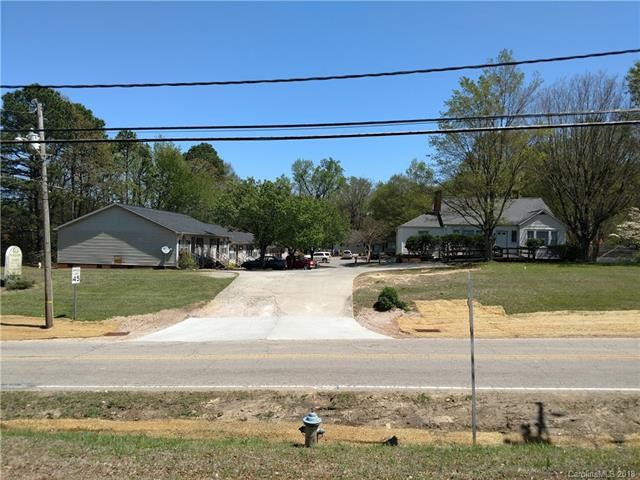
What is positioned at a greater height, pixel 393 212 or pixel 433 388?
pixel 393 212

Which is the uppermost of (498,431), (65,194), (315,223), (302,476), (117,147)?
(117,147)

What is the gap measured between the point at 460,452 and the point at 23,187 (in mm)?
59310

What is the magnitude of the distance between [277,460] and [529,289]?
22.7 meters

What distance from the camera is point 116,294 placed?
26859 millimetres

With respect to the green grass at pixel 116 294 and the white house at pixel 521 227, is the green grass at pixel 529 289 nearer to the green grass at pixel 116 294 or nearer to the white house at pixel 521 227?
the green grass at pixel 116 294

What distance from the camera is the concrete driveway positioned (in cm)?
1850

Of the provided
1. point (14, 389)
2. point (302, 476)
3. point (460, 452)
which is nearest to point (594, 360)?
point (460, 452)

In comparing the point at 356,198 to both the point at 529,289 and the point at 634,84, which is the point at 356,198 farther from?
the point at 529,289

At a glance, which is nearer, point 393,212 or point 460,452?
point 460,452

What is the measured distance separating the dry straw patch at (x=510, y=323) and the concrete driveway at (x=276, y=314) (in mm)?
2595

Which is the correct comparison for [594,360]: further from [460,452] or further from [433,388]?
[460,452]

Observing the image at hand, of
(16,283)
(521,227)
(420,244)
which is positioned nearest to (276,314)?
(16,283)

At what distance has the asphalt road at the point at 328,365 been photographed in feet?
37.0

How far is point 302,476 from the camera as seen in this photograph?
5.88m
